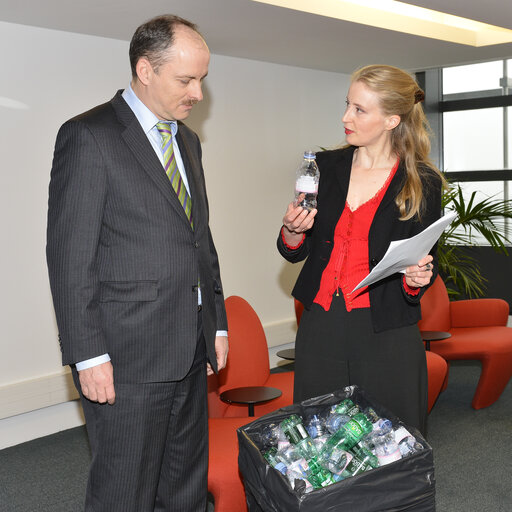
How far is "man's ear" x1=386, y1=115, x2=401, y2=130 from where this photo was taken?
2.27 meters

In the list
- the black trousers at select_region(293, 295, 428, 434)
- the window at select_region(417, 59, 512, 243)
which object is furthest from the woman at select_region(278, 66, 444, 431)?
the window at select_region(417, 59, 512, 243)

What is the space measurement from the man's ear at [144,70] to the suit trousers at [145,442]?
85 cm

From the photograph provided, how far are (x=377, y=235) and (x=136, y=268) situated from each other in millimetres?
784

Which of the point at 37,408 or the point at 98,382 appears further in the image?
the point at 37,408

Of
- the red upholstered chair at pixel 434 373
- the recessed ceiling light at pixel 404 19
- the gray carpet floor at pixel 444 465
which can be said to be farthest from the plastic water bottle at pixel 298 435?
the recessed ceiling light at pixel 404 19

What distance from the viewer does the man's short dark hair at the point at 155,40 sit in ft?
6.95

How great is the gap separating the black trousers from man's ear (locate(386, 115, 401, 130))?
0.61 metres

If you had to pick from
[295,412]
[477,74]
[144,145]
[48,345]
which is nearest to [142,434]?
[295,412]

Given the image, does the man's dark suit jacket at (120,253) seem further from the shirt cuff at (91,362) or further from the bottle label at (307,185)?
the bottle label at (307,185)

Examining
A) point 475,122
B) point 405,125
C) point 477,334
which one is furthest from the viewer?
point 475,122

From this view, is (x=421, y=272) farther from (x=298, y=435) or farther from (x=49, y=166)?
(x=49, y=166)

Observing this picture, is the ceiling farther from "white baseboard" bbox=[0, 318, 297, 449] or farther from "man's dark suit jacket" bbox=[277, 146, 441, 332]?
"white baseboard" bbox=[0, 318, 297, 449]

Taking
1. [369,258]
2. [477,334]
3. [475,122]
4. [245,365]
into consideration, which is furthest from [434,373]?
[475,122]

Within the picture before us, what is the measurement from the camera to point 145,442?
2158 millimetres
